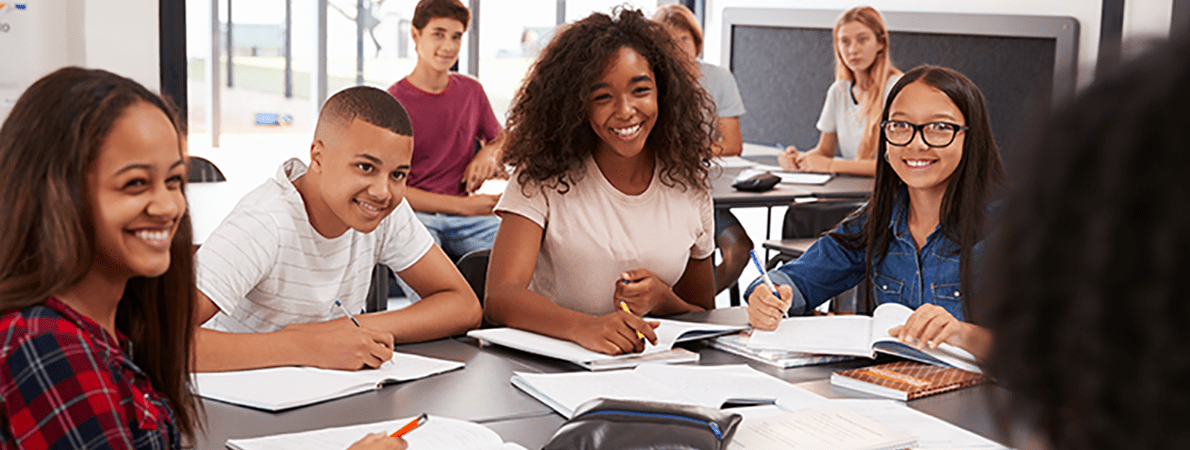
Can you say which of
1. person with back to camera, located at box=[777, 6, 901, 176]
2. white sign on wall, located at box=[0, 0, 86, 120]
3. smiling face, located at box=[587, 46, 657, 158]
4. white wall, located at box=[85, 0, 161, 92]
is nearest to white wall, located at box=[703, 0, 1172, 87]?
person with back to camera, located at box=[777, 6, 901, 176]

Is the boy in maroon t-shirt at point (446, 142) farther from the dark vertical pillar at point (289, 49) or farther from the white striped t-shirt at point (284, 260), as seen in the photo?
the dark vertical pillar at point (289, 49)

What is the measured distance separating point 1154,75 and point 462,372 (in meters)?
1.27

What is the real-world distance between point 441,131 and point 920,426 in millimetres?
2344

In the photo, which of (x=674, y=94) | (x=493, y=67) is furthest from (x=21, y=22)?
(x=674, y=94)

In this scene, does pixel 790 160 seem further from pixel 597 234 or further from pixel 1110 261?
pixel 1110 261

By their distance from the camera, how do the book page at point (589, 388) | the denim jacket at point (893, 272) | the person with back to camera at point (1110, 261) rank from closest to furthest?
the person with back to camera at point (1110, 261)
the book page at point (589, 388)
the denim jacket at point (893, 272)

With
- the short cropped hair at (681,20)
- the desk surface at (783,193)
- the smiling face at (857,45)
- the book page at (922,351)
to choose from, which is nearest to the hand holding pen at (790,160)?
the desk surface at (783,193)

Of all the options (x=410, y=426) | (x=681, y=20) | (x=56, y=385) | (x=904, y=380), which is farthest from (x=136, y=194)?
(x=681, y=20)

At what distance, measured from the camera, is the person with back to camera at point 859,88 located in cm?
388

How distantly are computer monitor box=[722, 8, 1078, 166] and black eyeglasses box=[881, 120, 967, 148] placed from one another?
4.74ft

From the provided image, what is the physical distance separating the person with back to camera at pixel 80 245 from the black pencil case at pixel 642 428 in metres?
0.41

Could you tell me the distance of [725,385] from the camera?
1.45 m

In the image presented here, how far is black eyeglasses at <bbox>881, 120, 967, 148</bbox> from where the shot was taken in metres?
1.85

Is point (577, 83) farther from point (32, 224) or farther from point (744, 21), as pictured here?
point (744, 21)
